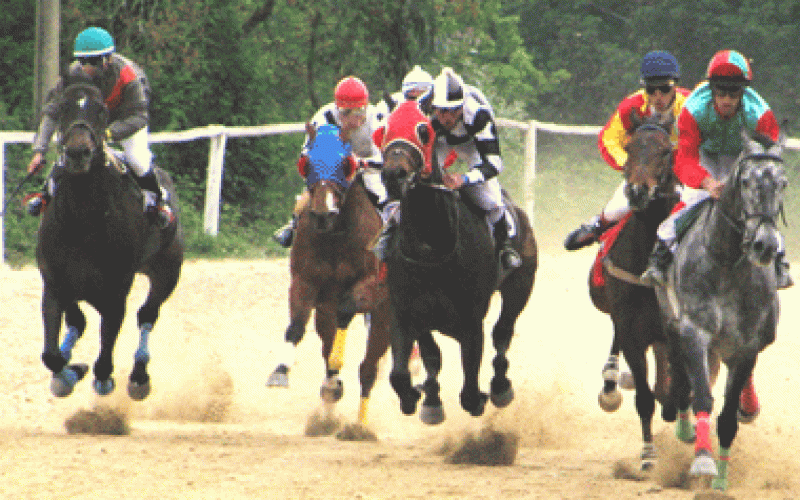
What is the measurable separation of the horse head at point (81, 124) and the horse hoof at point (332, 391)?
2497 mm

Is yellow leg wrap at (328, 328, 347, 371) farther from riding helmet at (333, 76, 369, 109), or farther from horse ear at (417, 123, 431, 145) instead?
horse ear at (417, 123, 431, 145)

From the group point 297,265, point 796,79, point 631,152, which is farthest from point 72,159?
point 796,79

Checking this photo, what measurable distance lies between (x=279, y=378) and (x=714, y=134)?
138 inches

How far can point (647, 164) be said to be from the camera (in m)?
8.89

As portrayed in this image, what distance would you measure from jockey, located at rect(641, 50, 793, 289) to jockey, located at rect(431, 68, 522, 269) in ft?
3.99

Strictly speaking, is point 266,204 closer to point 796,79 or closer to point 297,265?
point 297,265

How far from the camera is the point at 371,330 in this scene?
10.6 metres

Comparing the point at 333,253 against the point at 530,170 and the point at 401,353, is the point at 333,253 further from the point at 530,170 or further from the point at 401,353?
the point at 530,170

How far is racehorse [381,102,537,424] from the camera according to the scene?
8.87 meters

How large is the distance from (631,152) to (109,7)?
13.1 metres

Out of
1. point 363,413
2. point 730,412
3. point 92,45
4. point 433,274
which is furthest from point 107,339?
point 730,412

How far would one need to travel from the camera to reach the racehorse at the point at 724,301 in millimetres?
7902

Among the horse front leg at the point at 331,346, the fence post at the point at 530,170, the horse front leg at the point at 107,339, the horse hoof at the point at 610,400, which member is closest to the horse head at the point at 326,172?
the horse front leg at the point at 331,346


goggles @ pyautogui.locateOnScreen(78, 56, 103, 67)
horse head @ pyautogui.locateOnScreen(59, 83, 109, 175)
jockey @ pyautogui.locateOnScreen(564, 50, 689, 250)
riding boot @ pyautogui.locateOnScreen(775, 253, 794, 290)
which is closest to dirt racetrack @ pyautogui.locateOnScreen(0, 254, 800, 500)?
riding boot @ pyautogui.locateOnScreen(775, 253, 794, 290)
